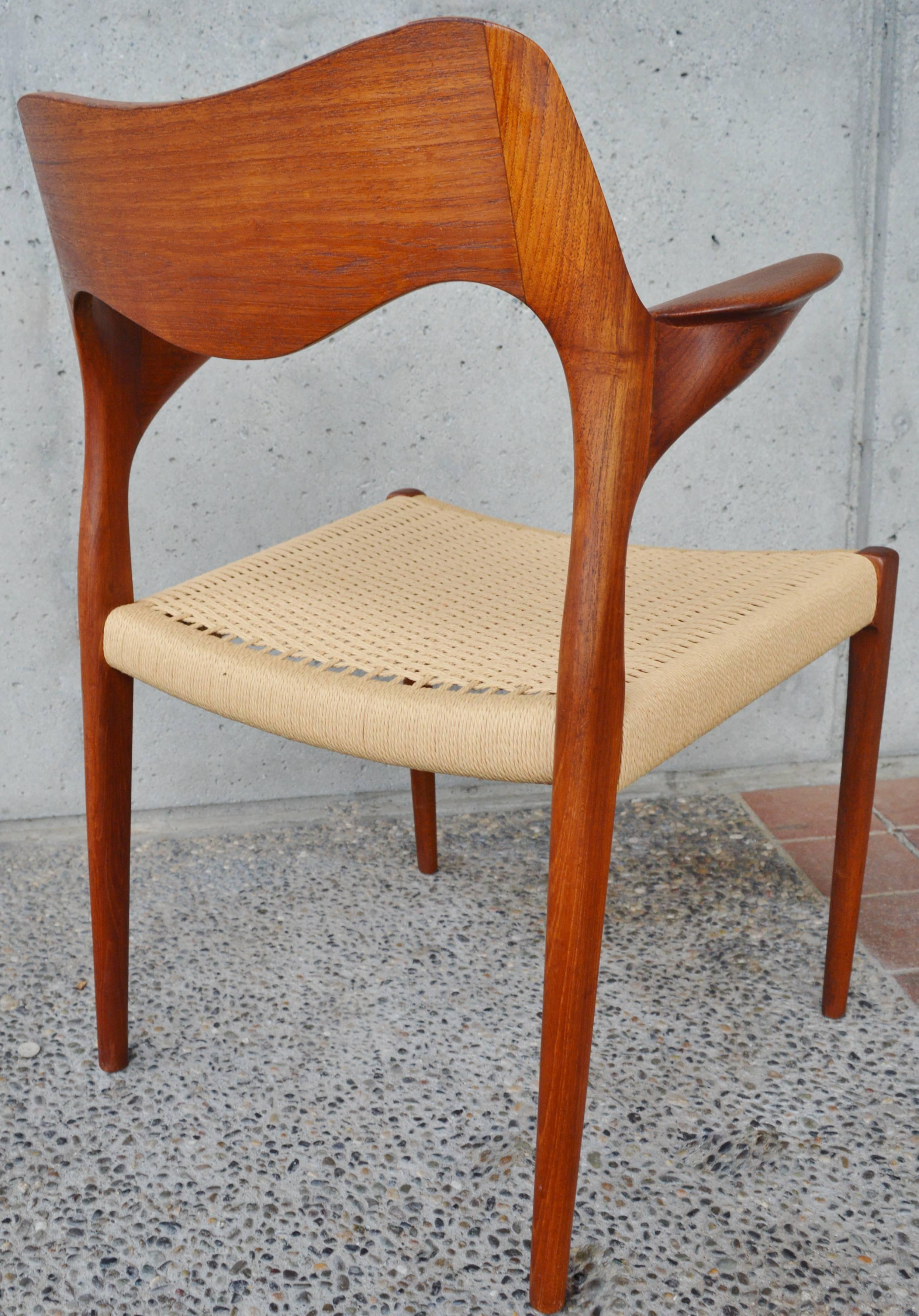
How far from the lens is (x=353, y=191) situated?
0.68 m

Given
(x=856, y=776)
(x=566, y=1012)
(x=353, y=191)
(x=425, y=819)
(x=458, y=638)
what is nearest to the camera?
(x=353, y=191)

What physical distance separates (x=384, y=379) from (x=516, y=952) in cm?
80

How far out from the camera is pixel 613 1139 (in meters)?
1.06

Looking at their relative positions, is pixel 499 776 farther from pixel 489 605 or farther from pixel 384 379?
pixel 384 379

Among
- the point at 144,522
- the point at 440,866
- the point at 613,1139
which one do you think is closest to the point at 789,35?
the point at 144,522

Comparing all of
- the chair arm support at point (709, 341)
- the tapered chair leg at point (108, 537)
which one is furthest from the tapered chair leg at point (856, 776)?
the tapered chair leg at point (108, 537)

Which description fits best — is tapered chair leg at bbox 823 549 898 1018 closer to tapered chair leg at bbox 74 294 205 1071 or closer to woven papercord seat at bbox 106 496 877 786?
woven papercord seat at bbox 106 496 877 786

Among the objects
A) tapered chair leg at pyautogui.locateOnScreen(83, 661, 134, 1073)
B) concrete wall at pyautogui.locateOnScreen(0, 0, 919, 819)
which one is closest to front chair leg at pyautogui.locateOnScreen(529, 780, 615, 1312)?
tapered chair leg at pyautogui.locateOnScreen(83, 661, 134, 1073)

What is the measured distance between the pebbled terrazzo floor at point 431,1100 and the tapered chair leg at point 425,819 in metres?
0.03

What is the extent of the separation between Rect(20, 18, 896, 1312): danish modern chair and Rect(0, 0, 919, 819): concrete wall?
1.71 ft

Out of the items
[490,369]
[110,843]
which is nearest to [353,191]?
[110,843]

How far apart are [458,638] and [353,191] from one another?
1.22 ft

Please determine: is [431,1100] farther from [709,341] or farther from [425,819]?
[709,341]

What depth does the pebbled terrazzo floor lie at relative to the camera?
0.91 metres
